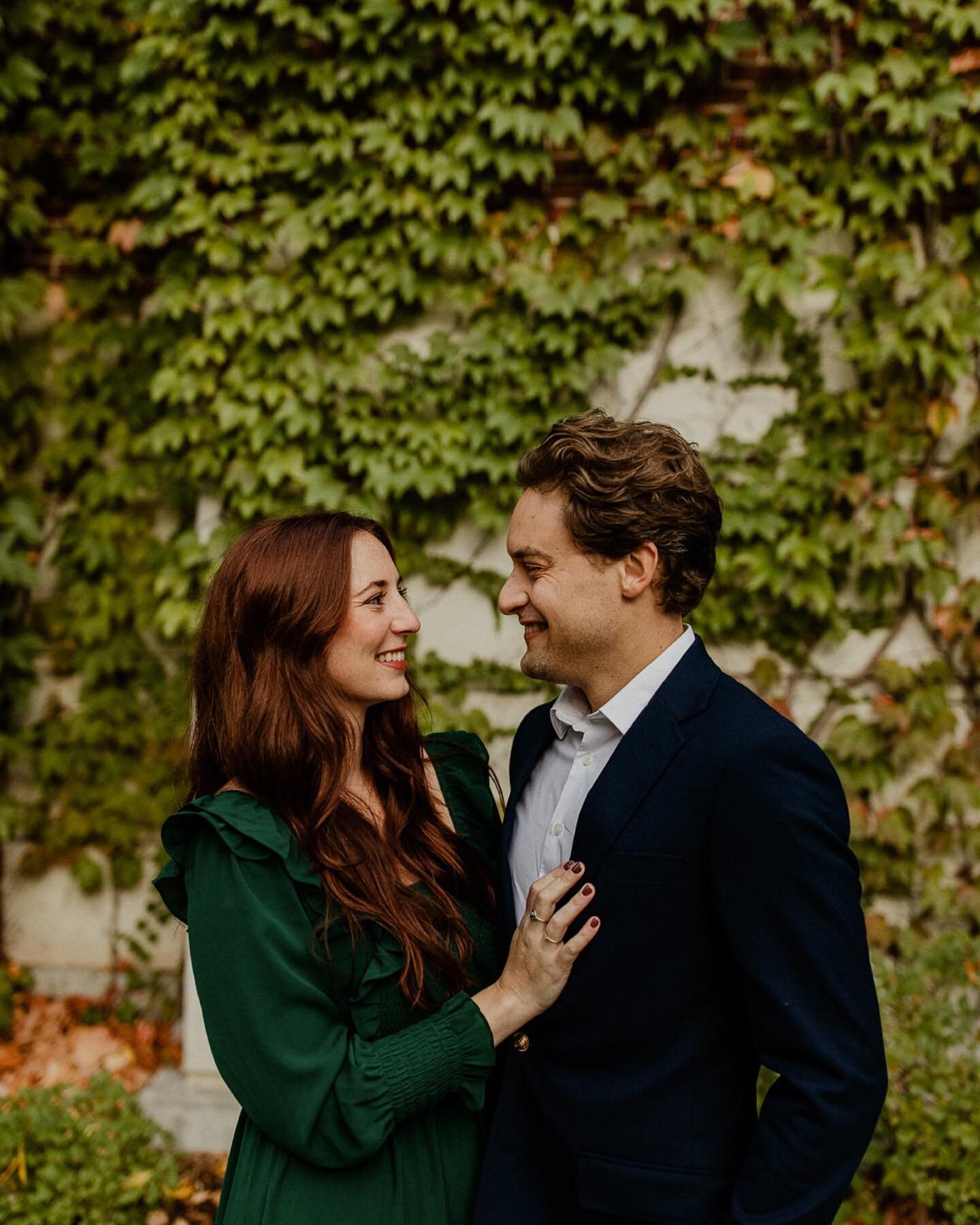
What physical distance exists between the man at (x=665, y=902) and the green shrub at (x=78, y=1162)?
182cm

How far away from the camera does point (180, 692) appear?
4332mm

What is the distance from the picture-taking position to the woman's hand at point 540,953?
1.67 metres

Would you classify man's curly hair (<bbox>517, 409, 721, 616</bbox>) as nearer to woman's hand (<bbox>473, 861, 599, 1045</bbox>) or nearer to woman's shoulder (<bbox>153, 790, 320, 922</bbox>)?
woman's hand (<bbox>473, 861, 599, 1045</bbox>)

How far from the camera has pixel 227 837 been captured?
169 cm

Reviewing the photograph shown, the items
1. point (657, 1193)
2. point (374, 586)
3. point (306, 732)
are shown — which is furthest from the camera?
point (374, 586)

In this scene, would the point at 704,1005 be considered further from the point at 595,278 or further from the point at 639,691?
the point at 595,278

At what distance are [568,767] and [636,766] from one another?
312 millimetres

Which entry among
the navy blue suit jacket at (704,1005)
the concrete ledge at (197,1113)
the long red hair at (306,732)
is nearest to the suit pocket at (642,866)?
the navy blue suit jacket at (704,1005)

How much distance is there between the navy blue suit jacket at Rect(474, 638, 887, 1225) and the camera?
146cm

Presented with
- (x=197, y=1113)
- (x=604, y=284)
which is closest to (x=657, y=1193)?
(x=197, y=1113)

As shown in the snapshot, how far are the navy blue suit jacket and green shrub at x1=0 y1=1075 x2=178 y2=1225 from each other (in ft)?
5.98

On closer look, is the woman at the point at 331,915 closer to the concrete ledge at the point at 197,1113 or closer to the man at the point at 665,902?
the man at the point at 665,902

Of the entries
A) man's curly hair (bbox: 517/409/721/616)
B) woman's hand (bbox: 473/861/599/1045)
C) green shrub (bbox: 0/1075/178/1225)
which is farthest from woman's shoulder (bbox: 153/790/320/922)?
green shrub (bbox: 0/1075/178/1225)

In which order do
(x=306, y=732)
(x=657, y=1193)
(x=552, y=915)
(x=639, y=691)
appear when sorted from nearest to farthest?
(x=657, y=1193)
(x=552, y=915)
(x=639, y=691)
(x=306, y=732)
